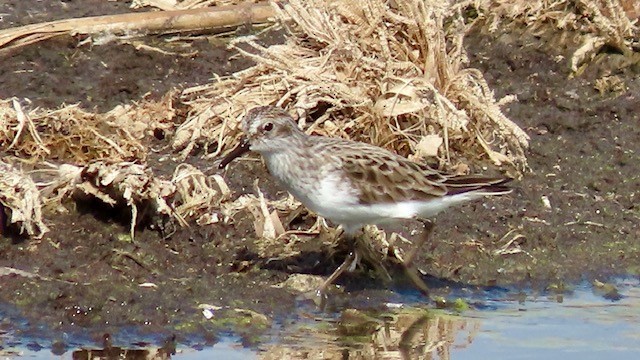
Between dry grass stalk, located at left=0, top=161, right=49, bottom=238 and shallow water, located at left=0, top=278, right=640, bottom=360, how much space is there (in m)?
0.87

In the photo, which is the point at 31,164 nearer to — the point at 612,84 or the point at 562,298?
the point at 562,298

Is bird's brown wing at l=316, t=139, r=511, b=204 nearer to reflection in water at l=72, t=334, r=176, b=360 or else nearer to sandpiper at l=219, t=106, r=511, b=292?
sandpiper at l=219, t=106, r=511, b=292

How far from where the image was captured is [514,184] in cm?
984

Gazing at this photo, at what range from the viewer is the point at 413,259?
8.27 m

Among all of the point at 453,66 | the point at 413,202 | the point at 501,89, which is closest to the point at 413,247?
the point at 413,202

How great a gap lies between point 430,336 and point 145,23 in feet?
16.9

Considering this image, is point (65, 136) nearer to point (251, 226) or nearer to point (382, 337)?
point (251, 226)

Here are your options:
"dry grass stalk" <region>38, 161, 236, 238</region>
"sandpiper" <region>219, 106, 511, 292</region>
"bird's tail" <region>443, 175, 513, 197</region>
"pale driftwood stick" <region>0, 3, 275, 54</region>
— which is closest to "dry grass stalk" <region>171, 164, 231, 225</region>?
"dry grass stalk" <region>38, 161, 236, 238</region>

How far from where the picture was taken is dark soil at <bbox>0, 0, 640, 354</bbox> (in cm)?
754

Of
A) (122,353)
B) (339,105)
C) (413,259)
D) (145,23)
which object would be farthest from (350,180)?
(145,23)

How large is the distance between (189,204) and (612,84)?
4.50m

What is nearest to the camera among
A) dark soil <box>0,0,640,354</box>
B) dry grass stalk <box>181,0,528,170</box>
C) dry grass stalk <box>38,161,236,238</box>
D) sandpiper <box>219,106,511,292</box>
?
dark soil <box>0,0,640,354</box>

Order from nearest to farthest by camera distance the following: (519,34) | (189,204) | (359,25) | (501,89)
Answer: (189,204) → (359,25) → (501,89) → (519,34)

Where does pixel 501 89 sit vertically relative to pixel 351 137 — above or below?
above
